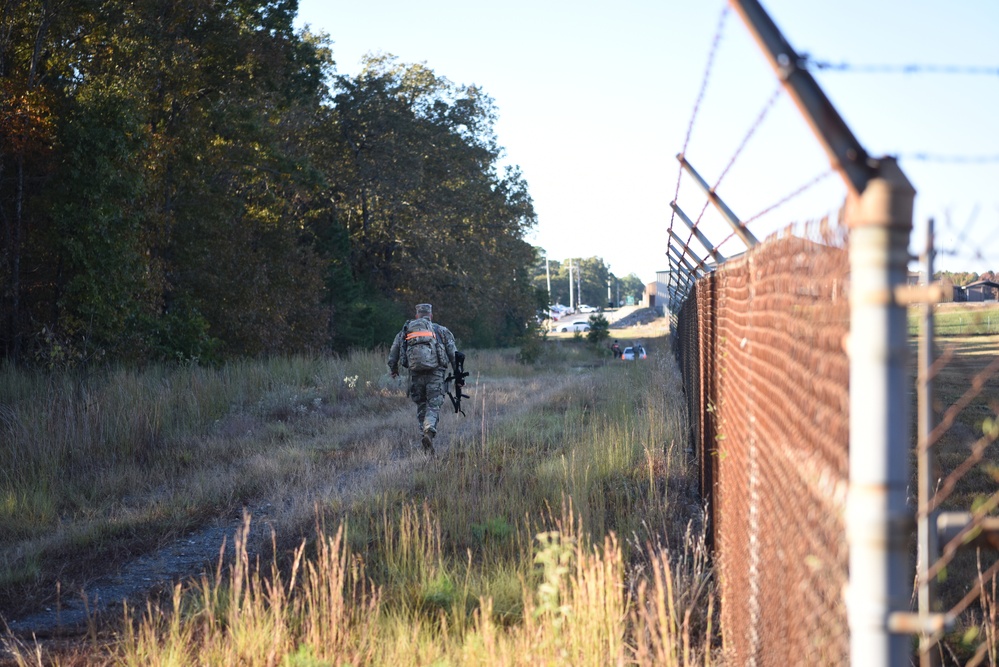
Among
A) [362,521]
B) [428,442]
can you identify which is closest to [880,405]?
[362,521]

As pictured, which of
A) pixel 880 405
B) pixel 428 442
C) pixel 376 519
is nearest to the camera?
pixel 880 405

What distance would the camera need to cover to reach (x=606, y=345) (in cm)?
4588

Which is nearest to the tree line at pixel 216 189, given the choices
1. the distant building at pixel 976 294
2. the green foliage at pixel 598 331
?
the green foliage at pixel 598 331

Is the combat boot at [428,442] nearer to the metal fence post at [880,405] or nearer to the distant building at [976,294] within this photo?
the distant building at [976,294]

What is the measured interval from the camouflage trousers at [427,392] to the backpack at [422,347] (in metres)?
0.09

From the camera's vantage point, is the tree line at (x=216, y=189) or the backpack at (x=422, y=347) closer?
the backpack at (x=422, y=347)

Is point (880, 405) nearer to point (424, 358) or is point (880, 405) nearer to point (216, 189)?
point (424, 358)

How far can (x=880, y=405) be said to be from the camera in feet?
4.81

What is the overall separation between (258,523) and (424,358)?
397cm

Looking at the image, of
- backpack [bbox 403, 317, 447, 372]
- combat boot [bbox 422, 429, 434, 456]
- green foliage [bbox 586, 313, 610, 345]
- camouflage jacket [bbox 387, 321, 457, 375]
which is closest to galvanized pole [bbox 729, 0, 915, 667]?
combat boot [bbox 422, 429, 434, 456]

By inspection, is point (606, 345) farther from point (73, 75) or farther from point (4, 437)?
point (4, 437)

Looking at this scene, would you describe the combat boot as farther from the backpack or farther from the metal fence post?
the metal fence post

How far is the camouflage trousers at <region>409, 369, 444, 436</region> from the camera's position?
1154 cm

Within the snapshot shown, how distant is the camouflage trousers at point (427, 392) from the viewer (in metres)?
11.5
